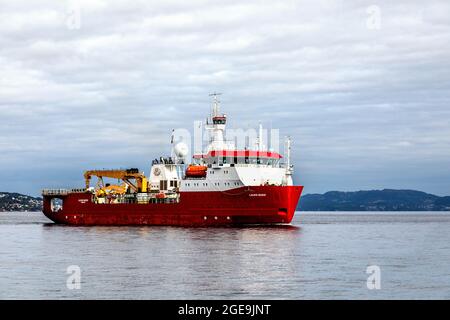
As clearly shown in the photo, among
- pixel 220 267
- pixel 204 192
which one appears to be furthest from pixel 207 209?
pixel 220 267

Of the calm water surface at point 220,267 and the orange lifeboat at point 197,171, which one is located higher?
the orange lifeboat at point 197,171

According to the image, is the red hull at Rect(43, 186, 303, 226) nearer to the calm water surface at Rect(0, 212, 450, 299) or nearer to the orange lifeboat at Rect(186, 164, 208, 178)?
the orange lifeboat at Rect(186, 164, 208, 178)

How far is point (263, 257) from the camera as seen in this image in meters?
56.1

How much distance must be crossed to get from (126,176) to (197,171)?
16742mm

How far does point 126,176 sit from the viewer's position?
102938mm

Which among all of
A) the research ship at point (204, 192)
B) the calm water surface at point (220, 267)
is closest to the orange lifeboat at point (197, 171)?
the research ship at point (204, 192)

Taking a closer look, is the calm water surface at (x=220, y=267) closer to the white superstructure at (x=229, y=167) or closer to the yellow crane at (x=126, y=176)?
the white superstructure at (x=229, y=167)

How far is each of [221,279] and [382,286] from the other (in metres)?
9.80

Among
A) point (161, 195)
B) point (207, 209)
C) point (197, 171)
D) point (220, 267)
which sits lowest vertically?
point (220, 267)

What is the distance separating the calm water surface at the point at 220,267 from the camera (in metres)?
39.5

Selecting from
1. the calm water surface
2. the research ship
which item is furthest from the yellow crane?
the calm water surface

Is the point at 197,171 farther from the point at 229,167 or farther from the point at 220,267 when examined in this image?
the point at 220,267

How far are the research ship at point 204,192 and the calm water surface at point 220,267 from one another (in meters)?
7.61
